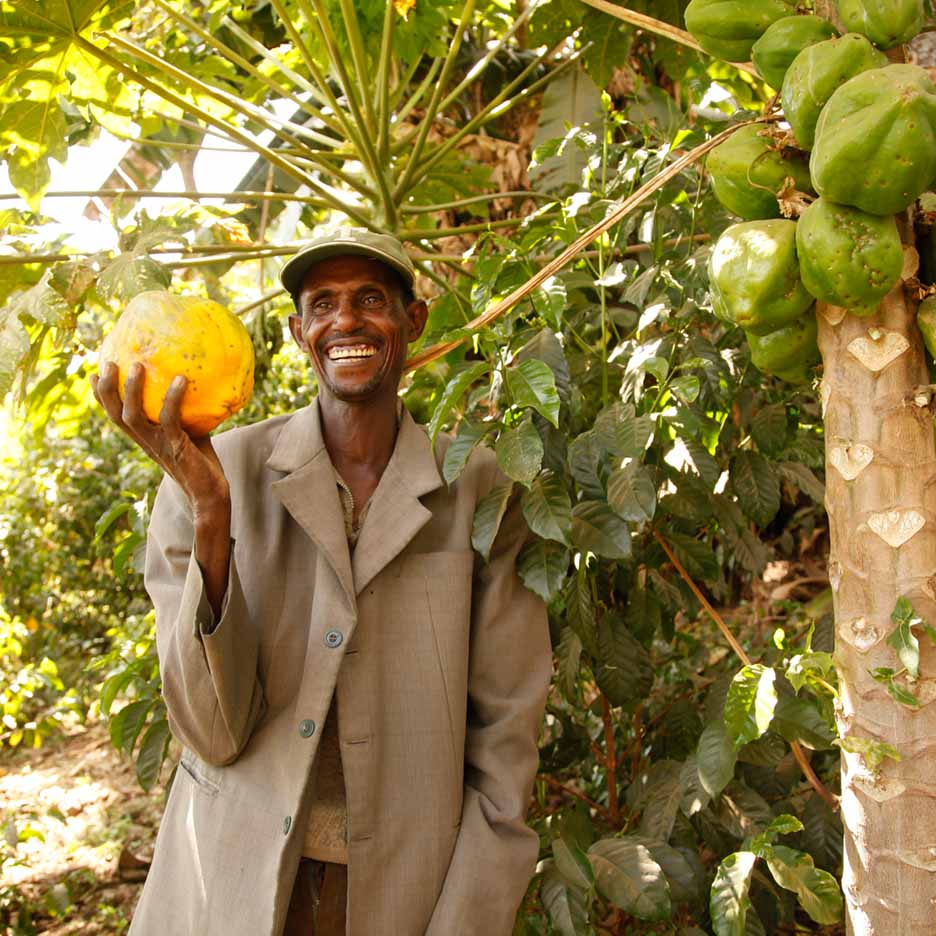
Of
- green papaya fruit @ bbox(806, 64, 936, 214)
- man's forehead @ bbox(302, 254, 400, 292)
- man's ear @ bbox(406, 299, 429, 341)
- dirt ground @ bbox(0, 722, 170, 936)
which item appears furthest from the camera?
dirt ground @ bbox(0, 722, 170, 936)

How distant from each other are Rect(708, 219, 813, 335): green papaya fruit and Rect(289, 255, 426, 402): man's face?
2.16ft

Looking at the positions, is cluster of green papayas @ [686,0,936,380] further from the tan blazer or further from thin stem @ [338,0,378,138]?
thin stem @ [338,0,378,138]

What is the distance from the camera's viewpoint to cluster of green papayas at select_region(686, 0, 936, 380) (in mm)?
1066

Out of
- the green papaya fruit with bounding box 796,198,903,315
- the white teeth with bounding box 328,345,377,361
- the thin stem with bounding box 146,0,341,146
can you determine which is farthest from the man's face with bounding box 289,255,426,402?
the thin stem with bounding box 146,0,341,146

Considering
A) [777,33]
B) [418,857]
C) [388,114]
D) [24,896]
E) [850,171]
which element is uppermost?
[388,114]

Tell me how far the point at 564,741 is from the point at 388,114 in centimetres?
156

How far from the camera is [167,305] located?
1446 mm

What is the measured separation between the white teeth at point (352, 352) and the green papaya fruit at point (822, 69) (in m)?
0.79

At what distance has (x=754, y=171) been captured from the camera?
4.09ft

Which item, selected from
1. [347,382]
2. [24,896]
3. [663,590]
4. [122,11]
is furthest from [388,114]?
[24,896]

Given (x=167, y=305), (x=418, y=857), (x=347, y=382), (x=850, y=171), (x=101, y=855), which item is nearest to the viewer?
(x=850, y=171)

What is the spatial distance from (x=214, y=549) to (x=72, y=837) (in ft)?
10.4

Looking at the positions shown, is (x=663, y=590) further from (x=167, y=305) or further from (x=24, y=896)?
(x=24, y=896)

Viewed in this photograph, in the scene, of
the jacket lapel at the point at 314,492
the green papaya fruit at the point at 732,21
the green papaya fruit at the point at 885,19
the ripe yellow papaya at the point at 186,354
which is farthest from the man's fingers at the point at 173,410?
the green papaya fruit at the point at 885,19
